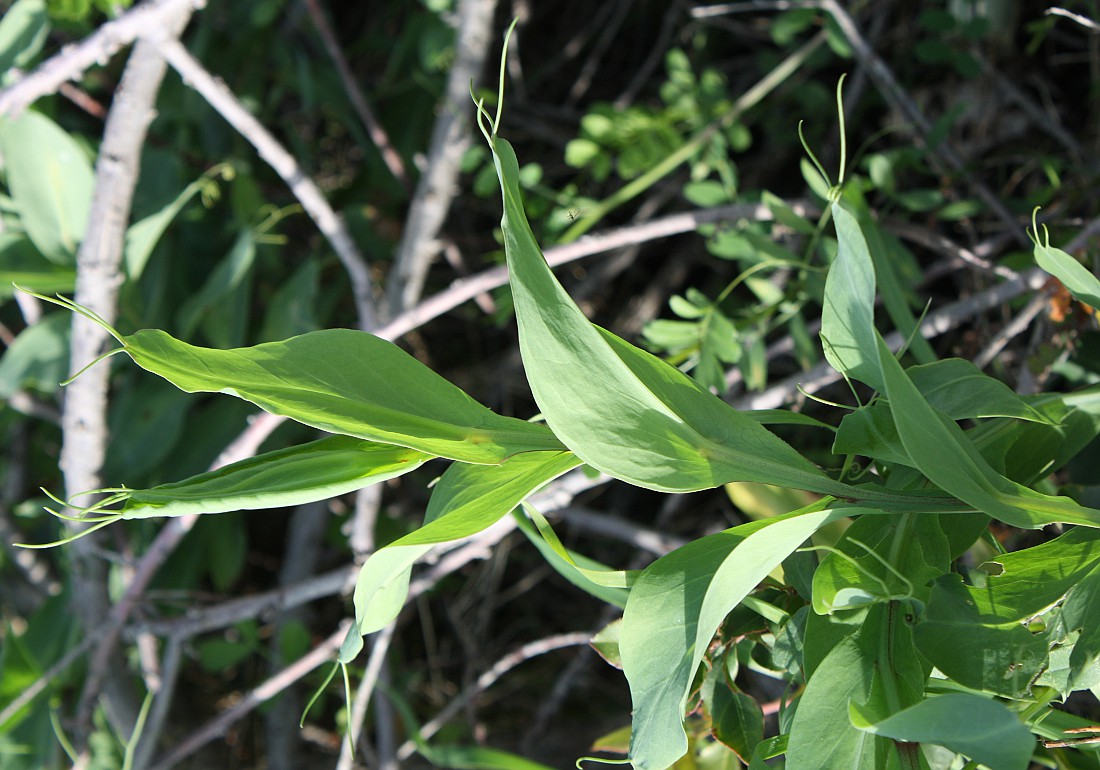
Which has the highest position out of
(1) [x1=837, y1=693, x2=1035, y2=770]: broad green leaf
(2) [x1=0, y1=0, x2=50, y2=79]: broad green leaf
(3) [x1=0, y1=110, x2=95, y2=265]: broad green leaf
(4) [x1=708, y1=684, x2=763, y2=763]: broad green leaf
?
(2) [x1=0, y1=0, x2=50, y2=79]: broad green leaf

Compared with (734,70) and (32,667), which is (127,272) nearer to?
(32,667)

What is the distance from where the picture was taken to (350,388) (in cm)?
35

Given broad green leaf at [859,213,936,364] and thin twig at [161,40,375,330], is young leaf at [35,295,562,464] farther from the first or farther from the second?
thin twig at [161,40,375,330]

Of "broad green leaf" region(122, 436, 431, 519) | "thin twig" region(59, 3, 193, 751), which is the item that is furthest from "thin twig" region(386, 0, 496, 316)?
"broad green leaf" region(122, 436, 431, 519)

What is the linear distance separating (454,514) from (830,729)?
0.56 ft

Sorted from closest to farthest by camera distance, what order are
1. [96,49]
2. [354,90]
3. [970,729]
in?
[970,729]
[96,49]
[354,90]

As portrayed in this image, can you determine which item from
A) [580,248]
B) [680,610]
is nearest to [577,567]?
[680,610]

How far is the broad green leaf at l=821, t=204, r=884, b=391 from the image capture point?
0.30 metres

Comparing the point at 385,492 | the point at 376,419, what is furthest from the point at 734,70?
the point at 376,419

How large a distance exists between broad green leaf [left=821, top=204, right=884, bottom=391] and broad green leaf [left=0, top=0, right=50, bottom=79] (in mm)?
831

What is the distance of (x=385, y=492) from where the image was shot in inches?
42.6

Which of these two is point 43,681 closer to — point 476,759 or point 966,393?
point 476,759

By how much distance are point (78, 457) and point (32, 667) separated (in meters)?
0.24

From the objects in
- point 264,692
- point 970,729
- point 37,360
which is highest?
point 37,360
